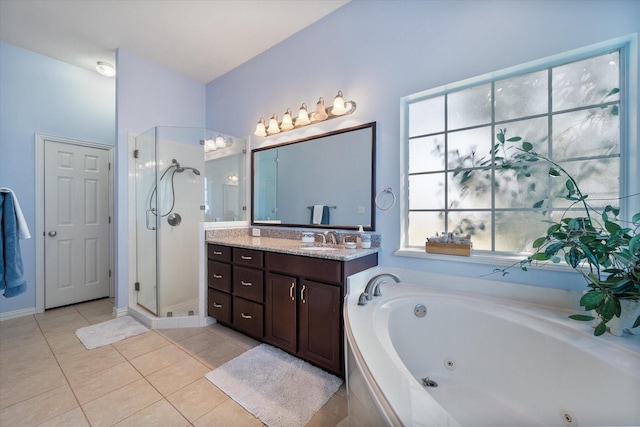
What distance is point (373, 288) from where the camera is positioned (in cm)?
160

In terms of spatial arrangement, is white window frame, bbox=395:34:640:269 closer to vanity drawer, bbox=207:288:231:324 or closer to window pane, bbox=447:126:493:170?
window pane, bbox=447:126:493:170

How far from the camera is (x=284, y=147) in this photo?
9.00 feet

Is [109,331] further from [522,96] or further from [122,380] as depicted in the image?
[522,96]

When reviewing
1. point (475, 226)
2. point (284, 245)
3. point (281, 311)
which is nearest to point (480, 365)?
point (475, 226)

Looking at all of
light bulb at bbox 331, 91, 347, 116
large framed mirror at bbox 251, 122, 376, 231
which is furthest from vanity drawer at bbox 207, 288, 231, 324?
light bulb at bbox 331, 91, 347, 116

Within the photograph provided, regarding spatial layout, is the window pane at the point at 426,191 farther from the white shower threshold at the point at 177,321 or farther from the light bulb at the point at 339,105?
the white shower threshold at the point at 177,321

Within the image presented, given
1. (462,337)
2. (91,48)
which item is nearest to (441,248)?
(462,337)

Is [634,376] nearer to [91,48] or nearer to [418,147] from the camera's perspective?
[418,147]

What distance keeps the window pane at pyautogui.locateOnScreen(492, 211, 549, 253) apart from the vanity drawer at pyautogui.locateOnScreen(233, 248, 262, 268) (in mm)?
1757

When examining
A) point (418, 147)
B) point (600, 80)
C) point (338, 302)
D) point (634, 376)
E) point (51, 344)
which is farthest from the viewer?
point (51, 344)

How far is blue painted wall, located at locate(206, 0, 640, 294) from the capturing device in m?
1.43

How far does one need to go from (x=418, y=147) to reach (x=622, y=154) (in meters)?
1.07

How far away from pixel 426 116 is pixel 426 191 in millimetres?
579

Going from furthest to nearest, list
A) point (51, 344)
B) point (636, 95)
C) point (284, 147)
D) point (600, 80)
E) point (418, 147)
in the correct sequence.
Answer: point (284, 147) → point (51, 344) → point (418, 147) → point (600, 80) → point (636, 95)
